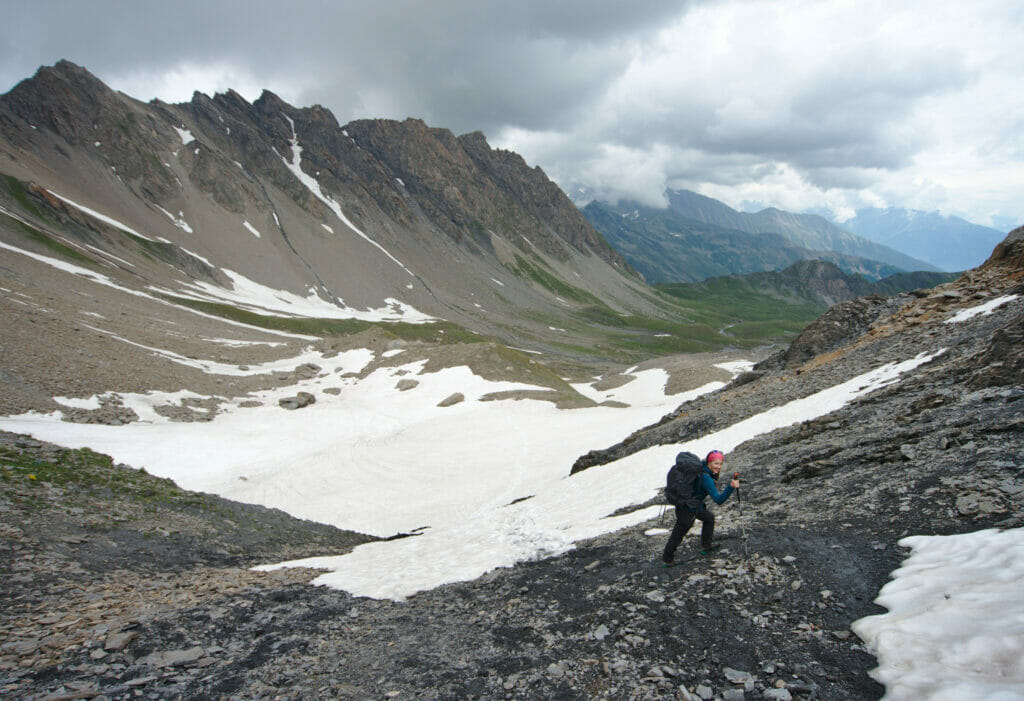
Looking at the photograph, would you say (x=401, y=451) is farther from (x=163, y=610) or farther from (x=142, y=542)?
(x=163, y=610)

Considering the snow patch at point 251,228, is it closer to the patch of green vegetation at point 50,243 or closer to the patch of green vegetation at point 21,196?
the patch of green vegetation at point 21,196

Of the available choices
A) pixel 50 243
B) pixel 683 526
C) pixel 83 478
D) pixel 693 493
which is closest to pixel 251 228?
pixel 50 243

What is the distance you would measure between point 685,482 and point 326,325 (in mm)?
116362

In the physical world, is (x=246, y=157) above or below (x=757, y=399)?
above

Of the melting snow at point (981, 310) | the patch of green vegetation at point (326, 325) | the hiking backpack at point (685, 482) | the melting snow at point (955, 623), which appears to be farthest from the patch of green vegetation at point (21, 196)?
the melting snow at point (981, 310)

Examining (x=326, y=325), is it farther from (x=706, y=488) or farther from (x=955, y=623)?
(x=955, y=623)

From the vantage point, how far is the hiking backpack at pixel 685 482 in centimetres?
953

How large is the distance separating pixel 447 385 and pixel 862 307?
32299mm

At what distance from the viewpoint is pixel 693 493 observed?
31.5 ft

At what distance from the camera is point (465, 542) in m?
16.4

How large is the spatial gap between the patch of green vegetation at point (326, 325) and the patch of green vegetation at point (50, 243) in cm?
1565

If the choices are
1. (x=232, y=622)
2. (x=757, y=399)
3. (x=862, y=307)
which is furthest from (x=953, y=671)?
(x=862, y=307)

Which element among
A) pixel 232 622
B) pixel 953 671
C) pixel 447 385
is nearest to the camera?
pixel 953 671

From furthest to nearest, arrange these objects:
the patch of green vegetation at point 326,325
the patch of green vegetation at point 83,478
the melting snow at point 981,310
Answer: the patch of green vegetation at point 326,325, the melting snow at point 981,310, the patch of green vegetation at point 83,478
